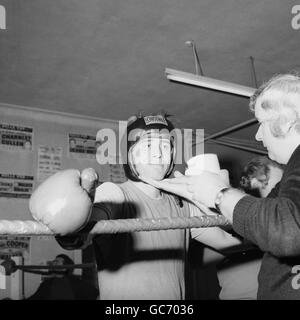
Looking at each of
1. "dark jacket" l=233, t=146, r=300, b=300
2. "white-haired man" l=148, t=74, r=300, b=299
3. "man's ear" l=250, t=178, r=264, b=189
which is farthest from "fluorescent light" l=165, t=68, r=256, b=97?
"dark jacket" l=233, t=146, r=300, b=300

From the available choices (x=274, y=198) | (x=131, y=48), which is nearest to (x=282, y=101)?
(x=274, y=198)

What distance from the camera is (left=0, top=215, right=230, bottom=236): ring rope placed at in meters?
0.95

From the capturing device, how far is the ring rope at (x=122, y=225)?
3.11 ft

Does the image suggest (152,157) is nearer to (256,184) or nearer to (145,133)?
(145,133)

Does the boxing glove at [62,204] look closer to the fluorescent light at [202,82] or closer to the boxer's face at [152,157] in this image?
the boxer's face at [152,157]

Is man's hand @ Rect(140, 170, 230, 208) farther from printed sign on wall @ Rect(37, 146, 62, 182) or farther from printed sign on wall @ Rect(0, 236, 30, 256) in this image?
printed sign on wall @ Rect(37, 146, 62, 182)

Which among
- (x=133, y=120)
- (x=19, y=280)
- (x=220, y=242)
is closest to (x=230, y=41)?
(x=133, y=120)

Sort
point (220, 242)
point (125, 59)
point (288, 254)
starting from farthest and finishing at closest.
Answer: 1. point (125, 59)
2. point (220, 242)
3. point (288, 254)

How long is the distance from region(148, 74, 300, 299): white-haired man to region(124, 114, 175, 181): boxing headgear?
0.57 m

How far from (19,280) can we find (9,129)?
2.06 m

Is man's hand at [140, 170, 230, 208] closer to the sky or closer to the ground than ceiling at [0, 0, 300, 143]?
closer to the ground

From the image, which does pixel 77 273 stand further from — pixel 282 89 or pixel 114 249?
pixel 282 89

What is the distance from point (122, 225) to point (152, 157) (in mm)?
671

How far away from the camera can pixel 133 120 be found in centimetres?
187
